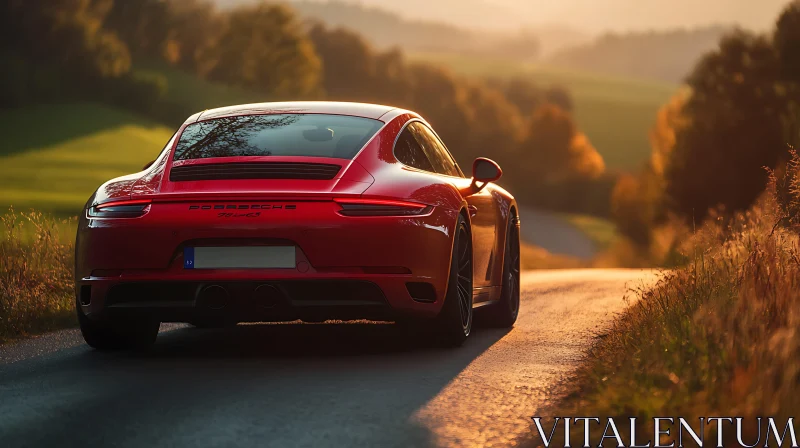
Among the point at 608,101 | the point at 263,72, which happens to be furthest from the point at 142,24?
the point at 608,101

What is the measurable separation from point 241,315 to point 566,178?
293 ft

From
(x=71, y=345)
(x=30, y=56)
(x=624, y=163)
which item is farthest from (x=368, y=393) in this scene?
(x=624, y=163)

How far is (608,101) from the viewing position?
512 feet

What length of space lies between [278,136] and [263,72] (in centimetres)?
7088

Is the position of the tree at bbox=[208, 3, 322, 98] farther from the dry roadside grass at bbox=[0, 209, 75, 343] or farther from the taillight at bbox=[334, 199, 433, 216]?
the taillight at bbox=[334, 199, 433, 216]

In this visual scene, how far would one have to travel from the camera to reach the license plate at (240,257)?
682 cm

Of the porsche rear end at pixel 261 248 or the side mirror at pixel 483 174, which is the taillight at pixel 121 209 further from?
the side mirror at pixel 483 174

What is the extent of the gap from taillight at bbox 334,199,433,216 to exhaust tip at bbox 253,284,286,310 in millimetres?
566

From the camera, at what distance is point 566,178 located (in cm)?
9512

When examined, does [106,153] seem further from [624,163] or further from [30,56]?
[624,163]

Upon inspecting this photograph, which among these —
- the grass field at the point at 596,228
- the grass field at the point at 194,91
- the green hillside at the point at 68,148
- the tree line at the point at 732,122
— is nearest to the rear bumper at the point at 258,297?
the green hillside at the point at 68,148

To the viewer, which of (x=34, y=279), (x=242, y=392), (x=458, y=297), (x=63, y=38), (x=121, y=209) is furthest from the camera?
(x=63, y=38)

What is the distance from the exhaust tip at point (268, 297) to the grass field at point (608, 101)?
106m

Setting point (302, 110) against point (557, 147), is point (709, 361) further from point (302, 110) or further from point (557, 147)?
point (557, 147)
